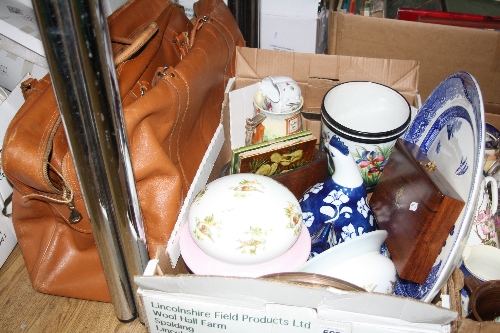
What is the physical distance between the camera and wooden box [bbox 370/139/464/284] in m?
0.60

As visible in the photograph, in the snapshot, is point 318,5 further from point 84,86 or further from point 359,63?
point 84,86

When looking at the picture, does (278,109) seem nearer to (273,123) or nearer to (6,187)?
(273,123)

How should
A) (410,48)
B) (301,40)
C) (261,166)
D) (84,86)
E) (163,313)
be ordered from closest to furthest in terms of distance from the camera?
(84,86) → (163,313) → (261,166) → (410,48) → (301,40)

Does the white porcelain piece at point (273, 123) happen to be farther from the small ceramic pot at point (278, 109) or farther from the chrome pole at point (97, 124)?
the chrome pole at point (97, 124)

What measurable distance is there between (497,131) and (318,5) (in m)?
0.49

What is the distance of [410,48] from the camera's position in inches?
40.7

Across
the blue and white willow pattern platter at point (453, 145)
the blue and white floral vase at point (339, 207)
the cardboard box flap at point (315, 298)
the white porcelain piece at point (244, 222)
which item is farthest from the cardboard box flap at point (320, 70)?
the cardboard box flap at point (315, 298)

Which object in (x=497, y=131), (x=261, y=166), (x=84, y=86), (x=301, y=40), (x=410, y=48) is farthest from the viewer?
(x=301, y=40)

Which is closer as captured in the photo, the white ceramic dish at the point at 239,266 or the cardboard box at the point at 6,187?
the white ceramic dish at the point at 239,266

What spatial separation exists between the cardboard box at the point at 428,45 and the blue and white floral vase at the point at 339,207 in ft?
1.33

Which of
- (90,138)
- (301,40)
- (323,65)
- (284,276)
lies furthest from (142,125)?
(301,40)

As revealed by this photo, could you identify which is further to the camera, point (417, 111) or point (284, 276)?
point (417, 111)

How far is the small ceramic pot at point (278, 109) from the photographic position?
839mm

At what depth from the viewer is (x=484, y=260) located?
29.3 inches
